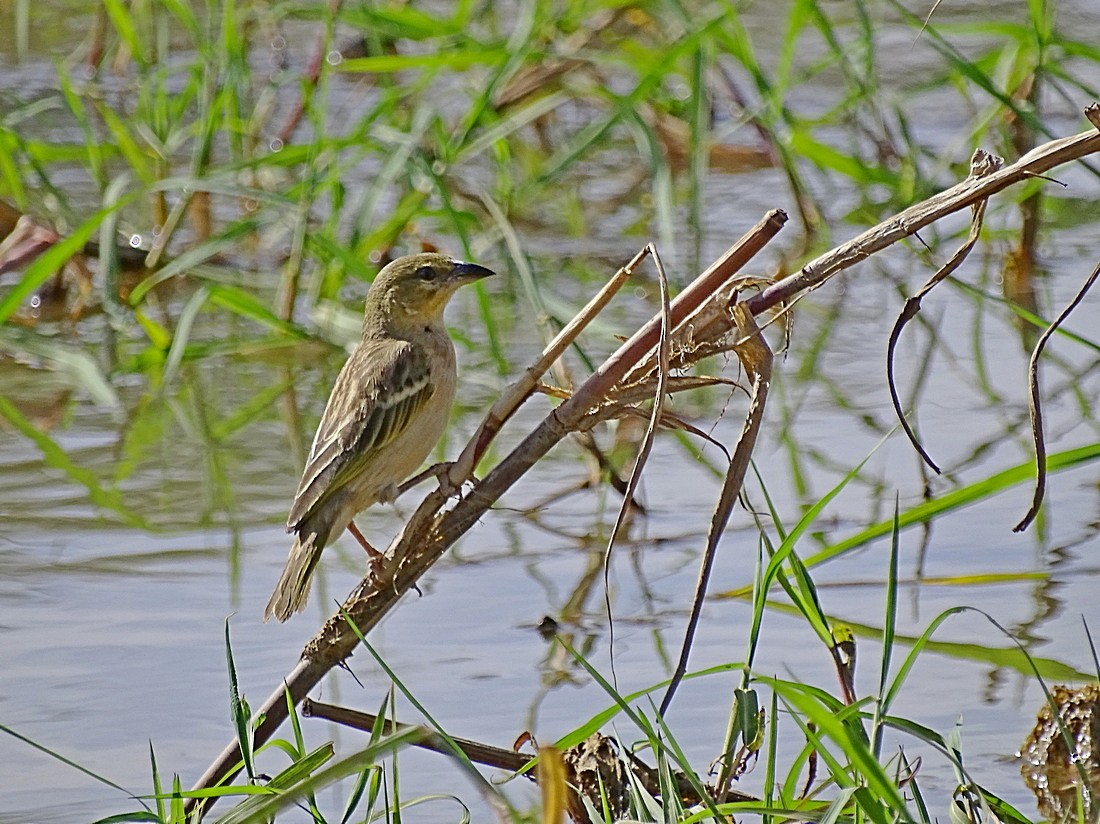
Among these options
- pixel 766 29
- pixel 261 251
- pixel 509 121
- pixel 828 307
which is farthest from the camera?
pixel 766 29

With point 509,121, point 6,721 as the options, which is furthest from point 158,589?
point 509,121

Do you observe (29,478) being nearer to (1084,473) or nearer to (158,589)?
(158,589)

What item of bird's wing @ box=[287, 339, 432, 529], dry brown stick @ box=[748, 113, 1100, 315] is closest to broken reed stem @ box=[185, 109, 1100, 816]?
dry brown stick @ box=[748, 113, 1100, 315]

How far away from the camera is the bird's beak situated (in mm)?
4340

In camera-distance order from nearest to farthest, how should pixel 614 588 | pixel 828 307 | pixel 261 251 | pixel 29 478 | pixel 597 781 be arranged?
pixel 597 781, pixel 614 588, pixel 29 478, pixel 828 307, pixel 261 251

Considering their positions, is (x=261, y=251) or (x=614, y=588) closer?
(x=614, y=588)

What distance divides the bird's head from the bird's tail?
90 centimetres

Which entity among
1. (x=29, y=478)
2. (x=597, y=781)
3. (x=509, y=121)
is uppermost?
(x=509, y=121)

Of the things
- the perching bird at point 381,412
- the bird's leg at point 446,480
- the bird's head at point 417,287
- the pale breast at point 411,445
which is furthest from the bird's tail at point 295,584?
the bird's head at point 417,287

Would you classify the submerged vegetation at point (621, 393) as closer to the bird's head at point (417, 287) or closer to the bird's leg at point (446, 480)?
the bird's leg at point (446, 480)

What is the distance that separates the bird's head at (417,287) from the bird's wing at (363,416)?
0.19 meters

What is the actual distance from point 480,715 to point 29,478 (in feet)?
6.63

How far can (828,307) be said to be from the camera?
6426 millimetres

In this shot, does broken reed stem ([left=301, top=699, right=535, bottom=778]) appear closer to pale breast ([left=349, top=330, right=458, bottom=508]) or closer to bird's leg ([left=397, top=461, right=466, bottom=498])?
bird's leg ([left=397, top=461, right=466, bottom=498])
